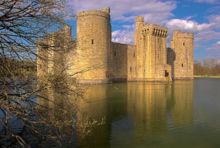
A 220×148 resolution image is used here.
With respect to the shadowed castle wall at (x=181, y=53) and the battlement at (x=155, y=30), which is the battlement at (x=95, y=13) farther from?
the shadowed castle wall at (x=181, y=53)

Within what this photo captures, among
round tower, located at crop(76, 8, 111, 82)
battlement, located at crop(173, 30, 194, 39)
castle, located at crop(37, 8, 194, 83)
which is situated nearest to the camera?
round tower, located at crop(76, 8, 111, 82)

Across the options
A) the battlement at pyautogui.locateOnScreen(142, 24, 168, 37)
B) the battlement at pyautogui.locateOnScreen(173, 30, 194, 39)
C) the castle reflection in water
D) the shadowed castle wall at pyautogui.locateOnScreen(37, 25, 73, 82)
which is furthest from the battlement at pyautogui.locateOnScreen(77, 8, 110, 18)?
the shadowed castle wall at pyautogui.locateOnScreen(37, 25, 73, 82)

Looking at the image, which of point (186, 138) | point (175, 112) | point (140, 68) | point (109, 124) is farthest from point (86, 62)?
point (186, 138)

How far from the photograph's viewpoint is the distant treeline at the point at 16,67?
3.99 m

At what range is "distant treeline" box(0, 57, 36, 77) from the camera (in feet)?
13.1

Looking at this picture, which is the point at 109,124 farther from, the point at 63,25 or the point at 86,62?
the point at 86,62

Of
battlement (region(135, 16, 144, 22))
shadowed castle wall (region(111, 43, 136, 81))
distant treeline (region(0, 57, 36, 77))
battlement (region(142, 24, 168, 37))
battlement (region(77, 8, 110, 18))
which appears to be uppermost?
battlement (region(135, 16, 144, 22))

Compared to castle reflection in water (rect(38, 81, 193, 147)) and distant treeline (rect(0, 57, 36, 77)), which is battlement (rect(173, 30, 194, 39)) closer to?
castle reflection in water (rect(38, 81, 193, 147))

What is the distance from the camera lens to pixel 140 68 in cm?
3016

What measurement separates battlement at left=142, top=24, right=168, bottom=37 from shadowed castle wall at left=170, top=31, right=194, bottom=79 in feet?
14.7

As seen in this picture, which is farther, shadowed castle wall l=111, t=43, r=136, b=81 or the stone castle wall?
the stone castle wall

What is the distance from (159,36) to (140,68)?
3.60 metres

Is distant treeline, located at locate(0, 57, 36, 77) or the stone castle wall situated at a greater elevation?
the stone castle wall

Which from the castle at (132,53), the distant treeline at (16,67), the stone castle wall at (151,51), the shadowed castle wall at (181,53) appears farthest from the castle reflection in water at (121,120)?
the shadowed castle wall at (181,53)
